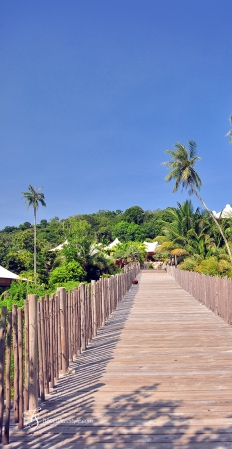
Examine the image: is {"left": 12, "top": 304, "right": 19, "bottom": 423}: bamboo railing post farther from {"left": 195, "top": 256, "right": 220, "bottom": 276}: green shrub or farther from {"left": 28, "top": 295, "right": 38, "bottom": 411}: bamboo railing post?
{"left": 195, "top": 256, "right": 220, "bottom": 276}: green shrub

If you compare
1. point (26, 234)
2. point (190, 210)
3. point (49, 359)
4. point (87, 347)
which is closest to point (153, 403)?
point (49, 359)

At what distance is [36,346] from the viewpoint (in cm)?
426

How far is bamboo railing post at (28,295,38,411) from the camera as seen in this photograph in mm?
4117

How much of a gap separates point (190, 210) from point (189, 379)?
1236 inches

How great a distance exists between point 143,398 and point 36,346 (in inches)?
53.8

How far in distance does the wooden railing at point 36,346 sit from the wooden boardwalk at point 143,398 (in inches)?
6.9

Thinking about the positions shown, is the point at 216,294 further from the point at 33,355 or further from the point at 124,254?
the point at 124,254

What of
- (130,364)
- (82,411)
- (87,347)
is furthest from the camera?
(87,347)

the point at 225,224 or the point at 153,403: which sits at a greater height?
the point at 225,224

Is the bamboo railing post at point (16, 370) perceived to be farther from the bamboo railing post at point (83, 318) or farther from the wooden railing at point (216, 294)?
the wooden railing at point (216, 294)

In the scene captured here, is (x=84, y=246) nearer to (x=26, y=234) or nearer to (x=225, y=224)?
(x=225, y=224)

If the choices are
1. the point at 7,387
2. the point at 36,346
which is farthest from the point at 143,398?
the point at 7,387

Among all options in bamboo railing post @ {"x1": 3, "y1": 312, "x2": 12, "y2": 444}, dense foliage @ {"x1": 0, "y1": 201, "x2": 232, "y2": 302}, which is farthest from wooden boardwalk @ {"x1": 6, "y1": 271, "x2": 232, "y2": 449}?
dense foliage @ {"x1": 0, "y1": 201, "x2": 232, "y2": 302}

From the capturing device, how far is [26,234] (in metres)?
57.8
